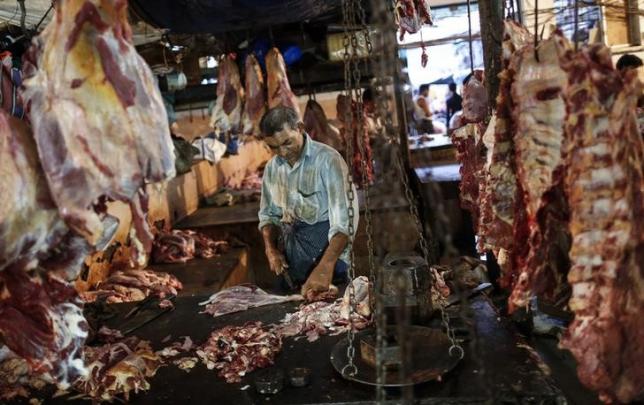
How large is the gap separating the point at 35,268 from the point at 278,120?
3171 mm

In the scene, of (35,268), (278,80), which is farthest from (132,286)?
(35,268)

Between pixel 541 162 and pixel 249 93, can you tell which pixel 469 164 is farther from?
pixel 249 93

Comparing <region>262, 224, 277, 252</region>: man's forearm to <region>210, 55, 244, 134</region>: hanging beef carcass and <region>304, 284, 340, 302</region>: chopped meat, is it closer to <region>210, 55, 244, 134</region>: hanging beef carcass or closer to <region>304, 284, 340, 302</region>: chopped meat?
<region>304, 284, 340, 302</region>: chopped meat

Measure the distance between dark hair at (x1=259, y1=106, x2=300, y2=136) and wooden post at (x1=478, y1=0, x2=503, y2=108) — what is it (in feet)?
6.77

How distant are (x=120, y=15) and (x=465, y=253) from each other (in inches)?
330

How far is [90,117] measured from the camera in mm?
2480

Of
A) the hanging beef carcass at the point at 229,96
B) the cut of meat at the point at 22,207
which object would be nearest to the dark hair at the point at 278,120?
the hanging beef carcass at the point at 229,96

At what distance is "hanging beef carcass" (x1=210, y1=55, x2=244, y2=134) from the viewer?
816 cm

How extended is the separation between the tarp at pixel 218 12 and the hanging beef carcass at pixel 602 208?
128 inches

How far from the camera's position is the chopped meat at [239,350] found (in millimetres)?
3711

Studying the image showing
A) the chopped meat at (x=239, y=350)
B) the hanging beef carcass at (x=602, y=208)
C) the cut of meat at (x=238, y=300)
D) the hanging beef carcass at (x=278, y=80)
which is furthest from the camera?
the hanging beef carcass at (x=278, y=80)

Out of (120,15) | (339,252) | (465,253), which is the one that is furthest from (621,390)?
(465,253)

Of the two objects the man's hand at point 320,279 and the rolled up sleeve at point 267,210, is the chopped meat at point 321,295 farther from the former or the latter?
the rolled up sleeve at point 267,210

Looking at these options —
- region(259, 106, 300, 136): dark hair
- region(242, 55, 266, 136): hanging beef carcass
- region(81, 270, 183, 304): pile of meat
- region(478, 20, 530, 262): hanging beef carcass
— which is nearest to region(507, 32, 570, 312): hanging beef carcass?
region(478, 20, 530, 262): hanging beef carcass
